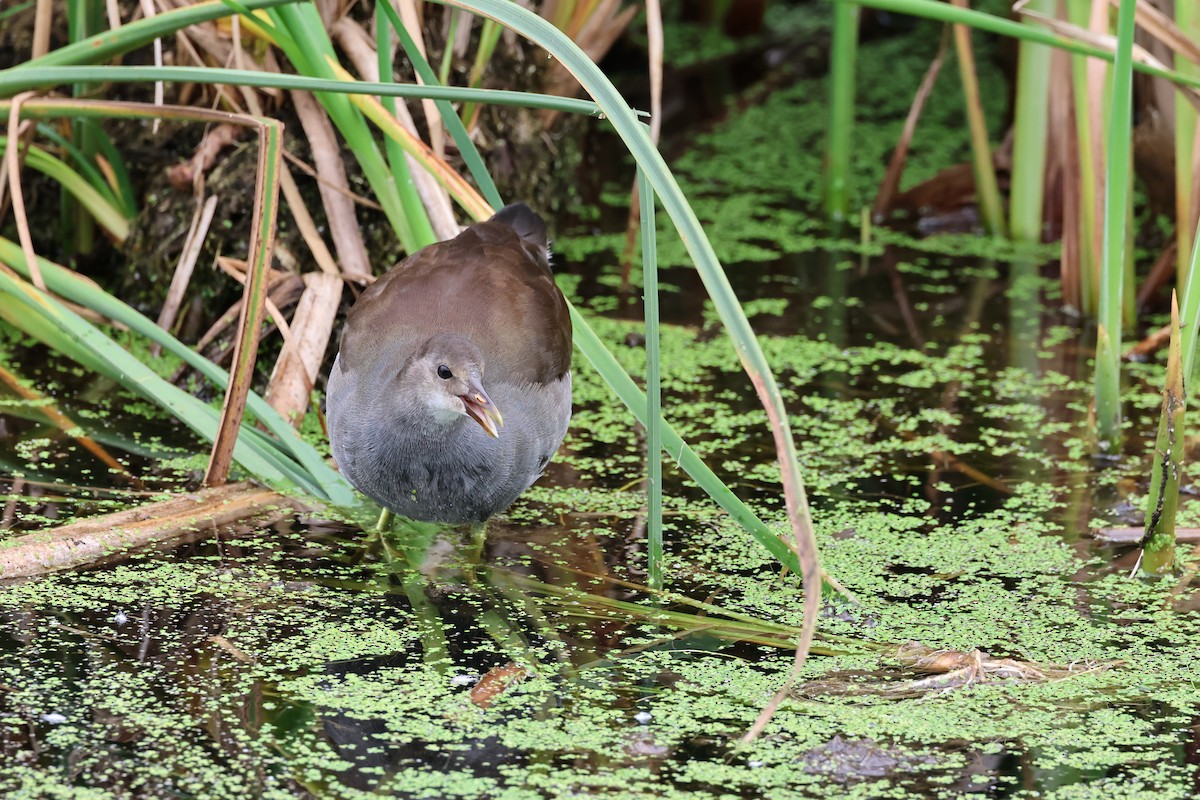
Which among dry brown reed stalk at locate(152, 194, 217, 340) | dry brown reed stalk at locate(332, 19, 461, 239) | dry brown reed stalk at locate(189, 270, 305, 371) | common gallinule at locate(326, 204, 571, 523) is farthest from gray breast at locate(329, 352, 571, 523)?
dry brown reed stalk at locate(152, 194, 217, 340)

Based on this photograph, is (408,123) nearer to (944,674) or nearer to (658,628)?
(658,628)

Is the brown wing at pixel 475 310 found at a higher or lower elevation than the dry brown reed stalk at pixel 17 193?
lower

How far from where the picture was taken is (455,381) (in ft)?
7.87

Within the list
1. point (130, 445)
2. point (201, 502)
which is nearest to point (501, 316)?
point (201, 502)

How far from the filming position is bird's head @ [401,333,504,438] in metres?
2.38

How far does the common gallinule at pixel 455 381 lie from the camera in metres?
2.45

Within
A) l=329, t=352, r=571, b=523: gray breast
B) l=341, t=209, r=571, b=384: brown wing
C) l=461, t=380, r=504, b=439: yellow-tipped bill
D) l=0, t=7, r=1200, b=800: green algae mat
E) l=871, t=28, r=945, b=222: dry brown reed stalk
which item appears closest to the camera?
l=0, t=7, r=1200, b=800: green algae mat

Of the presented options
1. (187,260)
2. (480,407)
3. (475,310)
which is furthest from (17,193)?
(480,407)

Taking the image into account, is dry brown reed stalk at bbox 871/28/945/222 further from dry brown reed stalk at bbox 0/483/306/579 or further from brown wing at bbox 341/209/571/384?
dry brown reed stalk at bbox 0/483/306/579

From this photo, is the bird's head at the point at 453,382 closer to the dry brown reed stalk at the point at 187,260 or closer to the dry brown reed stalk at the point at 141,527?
the dry brown reed stalk at the point at 141,527

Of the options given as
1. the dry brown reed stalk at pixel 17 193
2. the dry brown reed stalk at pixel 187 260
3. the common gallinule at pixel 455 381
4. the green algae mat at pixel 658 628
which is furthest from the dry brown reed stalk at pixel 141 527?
the dry brown reed stalk at pixel 187 260

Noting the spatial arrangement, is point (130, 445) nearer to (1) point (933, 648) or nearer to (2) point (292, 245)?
(2) point (292, 245)

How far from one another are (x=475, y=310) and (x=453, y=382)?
28 cm

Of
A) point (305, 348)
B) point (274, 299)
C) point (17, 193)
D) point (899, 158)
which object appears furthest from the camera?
point (899, 158)
